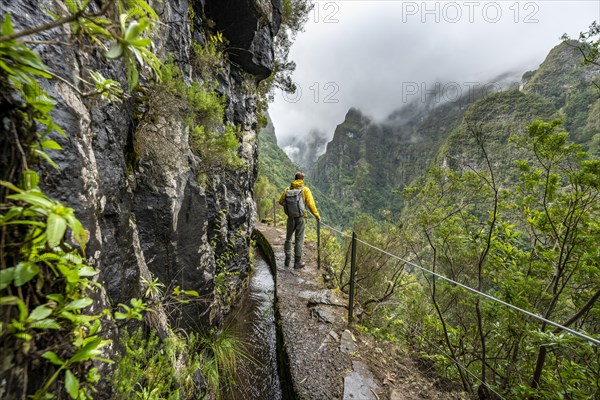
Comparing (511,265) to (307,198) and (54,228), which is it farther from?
(54,228)

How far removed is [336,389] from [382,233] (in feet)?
19.0

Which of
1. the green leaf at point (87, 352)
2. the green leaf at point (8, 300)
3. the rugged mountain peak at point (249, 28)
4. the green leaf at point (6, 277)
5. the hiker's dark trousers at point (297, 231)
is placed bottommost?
the hiker's dark trousers at point (297, 231)

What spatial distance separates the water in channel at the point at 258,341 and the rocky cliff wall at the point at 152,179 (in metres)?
0.47

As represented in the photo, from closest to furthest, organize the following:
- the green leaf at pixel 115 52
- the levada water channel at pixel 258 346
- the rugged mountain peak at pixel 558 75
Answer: the green leaf at pixel 115 52 < the levada water channel at pixel 258 346 < the rugged mountain peak at pixel 558 75

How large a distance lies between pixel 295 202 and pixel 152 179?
288cm

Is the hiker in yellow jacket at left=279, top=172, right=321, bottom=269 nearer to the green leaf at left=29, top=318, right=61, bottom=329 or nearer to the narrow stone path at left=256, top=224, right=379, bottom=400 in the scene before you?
the narrow stone path at left=256, top=224, right=379, bottom=400

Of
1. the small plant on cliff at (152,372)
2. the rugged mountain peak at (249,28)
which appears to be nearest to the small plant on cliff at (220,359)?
the small plant on cliff at (152,372)

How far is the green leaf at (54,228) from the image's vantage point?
0.71 meters

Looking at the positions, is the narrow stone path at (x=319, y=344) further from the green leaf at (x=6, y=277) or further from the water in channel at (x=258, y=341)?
the green leaf at (x=6, y=277)

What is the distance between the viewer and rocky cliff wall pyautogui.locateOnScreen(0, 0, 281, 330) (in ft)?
4.76

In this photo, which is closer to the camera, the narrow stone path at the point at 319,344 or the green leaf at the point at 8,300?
the green leaf at the point at 8,300

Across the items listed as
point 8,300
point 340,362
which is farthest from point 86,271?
point 340,362

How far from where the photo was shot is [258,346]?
4.38 m

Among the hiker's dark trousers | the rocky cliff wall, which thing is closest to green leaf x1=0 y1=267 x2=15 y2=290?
the rocky cliff wall
